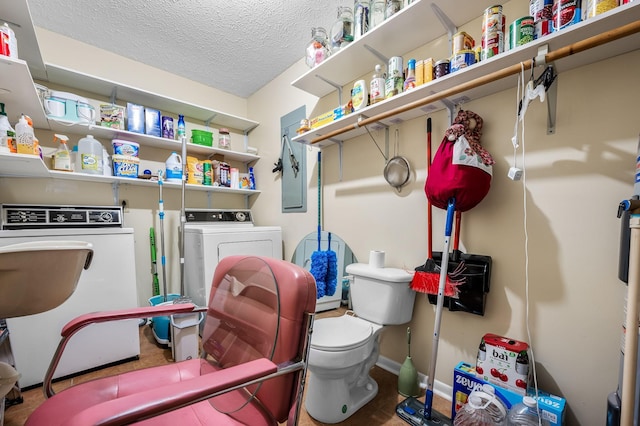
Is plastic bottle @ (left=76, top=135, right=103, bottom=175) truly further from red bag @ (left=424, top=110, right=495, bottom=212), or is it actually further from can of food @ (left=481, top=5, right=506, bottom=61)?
can of food @ (left=481, top=5, right=506, bottom=61)

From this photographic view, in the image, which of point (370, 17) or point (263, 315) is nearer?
point (263, 315)

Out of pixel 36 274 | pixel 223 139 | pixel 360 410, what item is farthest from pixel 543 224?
pixel 223 139

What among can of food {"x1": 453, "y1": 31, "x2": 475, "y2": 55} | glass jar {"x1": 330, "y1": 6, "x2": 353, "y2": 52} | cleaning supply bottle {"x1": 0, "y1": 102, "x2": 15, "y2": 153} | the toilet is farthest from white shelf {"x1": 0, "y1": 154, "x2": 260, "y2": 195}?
can of food {"x1": 453, "y1": 31, "x2": 475, "y2": 55}

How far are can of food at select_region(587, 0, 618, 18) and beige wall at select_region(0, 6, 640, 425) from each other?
250 millimetres

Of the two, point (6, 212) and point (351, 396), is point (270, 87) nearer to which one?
point (6, 212)

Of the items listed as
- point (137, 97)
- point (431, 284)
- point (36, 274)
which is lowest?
point (431, 284)

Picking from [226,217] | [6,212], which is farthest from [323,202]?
[6,212]

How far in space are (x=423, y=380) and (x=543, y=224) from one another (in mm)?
1096

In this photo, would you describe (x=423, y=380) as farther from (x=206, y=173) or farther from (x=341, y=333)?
(x=206, y=173)

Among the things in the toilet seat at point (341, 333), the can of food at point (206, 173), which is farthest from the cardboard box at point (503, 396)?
the can of food at point (206, 173)

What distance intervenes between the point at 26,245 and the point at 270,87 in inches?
99.8

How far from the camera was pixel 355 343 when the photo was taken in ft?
4.27

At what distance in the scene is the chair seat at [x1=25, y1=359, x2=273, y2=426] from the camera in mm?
720

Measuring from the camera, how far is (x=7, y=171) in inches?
68.8
